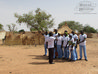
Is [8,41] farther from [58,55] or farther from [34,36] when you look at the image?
[58,55]

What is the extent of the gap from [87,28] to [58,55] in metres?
53.8

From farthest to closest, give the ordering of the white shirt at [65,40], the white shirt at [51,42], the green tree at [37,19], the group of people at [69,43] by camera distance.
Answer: the green tree at [37,19]
the white shirt at [65,40]
the group of people at [69,43]
the white shirt at [51,42]

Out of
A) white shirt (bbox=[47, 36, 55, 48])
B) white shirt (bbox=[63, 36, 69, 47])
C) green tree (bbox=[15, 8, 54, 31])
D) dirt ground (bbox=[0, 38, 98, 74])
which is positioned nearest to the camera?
dirt ground (bbox=[0, 38, 98, 74])

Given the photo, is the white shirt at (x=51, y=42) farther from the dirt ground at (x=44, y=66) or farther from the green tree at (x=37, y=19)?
the green tree at (x=37, y=19)

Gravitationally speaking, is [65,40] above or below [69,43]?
above

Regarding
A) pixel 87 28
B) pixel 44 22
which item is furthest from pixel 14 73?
pixel 87 28

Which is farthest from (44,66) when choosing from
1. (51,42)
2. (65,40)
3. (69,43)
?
(65,40)

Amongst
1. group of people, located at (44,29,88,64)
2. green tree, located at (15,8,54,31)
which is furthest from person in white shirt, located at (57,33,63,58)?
green tree, located at (15,8,54,31)

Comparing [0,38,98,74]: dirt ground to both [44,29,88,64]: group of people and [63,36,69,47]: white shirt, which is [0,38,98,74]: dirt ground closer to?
[44,29,88,64]: group of people

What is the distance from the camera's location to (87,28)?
58.4 m

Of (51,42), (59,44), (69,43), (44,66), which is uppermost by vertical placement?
(51,42)

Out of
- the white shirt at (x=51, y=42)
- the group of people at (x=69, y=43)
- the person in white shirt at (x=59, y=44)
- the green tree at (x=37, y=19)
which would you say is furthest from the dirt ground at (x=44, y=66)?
the green tree at (x=37, y=19)

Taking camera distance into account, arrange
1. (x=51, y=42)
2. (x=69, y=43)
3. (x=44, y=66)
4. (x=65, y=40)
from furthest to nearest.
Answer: (x=65, y=40), (x=69, y=43), (x=51, y=42), (x=44, y=66)

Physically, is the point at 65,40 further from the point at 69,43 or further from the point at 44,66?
the point at 44,66
